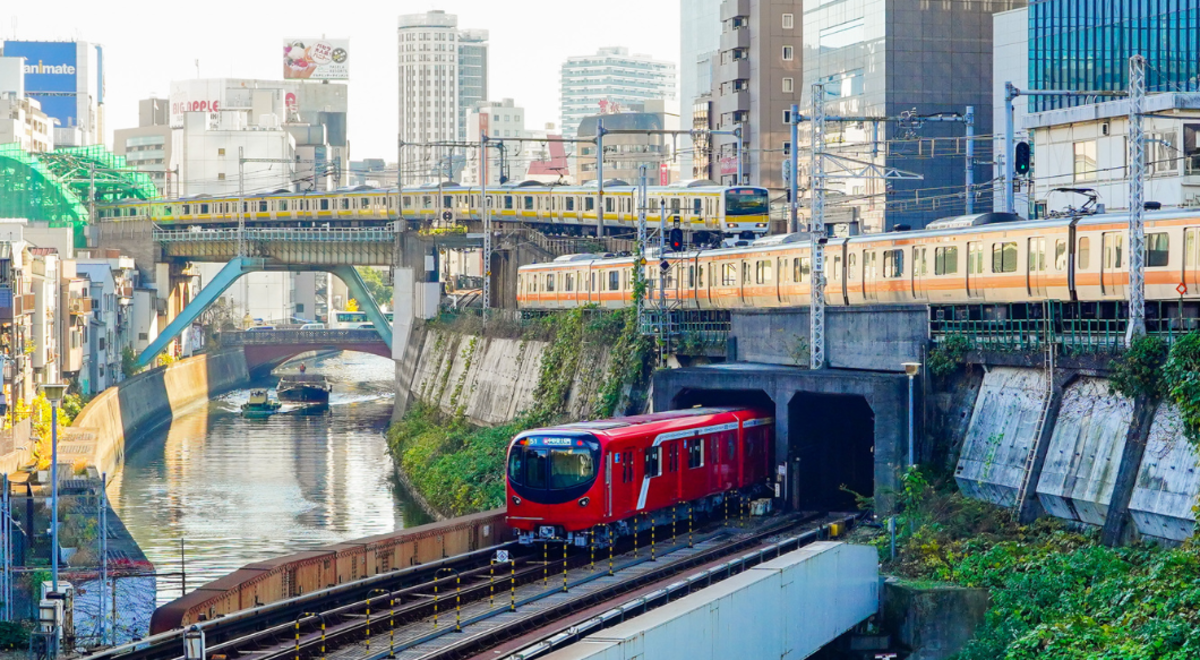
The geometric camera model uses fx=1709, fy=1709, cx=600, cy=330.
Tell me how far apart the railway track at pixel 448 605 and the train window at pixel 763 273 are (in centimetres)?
1005

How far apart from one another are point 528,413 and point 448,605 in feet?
73.4

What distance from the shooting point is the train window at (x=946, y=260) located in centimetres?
3441

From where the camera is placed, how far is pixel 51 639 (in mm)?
23578

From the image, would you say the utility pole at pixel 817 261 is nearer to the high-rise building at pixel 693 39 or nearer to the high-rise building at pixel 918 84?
the high-rise building at pixel 918 84

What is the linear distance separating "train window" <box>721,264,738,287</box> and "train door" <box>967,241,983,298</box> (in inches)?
372

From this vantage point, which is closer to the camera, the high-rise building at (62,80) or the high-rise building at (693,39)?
the high-rise building at (693,39)

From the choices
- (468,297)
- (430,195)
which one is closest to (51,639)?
(468,297)

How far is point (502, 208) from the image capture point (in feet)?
245

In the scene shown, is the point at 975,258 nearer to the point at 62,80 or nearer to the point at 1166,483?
the point at 1166,483

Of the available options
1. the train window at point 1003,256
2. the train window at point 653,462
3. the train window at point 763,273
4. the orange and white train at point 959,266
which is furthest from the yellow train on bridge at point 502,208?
the train window at point 653,462

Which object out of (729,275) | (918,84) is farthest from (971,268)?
(918,84)

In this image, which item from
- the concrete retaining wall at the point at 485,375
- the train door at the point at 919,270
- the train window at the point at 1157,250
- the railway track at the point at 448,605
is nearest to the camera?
the railway track at the point at 448,605

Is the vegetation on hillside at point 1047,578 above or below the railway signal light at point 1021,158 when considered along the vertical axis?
below

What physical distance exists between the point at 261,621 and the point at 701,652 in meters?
6.42
